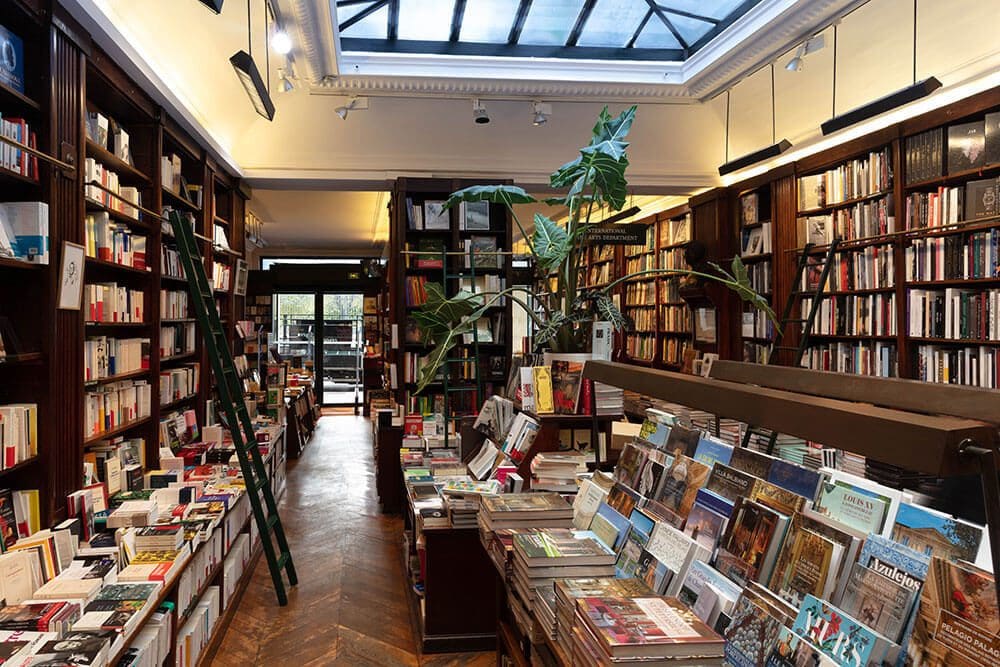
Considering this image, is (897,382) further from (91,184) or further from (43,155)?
(91,184)

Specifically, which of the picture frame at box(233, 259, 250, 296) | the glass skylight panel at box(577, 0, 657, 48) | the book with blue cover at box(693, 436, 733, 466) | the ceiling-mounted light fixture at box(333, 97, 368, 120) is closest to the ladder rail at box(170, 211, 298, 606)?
the ceiling-mounted light fixture at box(333, 97, 368, 120)

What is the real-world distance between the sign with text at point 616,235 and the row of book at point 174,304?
9.02ft

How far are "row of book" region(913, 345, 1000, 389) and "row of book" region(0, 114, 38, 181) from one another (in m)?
4.50

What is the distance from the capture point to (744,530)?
1.47 meters

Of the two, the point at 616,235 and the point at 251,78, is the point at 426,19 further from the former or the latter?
the point at 616,235

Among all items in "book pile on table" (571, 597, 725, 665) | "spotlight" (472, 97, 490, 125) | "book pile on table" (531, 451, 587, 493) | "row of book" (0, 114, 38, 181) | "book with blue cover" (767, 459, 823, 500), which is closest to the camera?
"book pile on table" (571, 597, 725, 665)

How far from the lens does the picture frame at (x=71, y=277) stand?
281cm

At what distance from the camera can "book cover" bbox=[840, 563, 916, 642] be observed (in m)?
1.09

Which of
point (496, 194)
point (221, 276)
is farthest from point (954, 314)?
point (221, 276)

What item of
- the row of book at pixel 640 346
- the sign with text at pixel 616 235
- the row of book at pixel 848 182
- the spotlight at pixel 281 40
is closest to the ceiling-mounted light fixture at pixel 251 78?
the spotlight at pixel 281 40

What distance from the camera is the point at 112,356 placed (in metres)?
3.71

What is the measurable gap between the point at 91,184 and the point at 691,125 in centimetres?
496

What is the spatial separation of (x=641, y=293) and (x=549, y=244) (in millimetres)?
4476

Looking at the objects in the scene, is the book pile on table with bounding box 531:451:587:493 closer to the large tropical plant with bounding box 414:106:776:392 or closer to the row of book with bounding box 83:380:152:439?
the large tropical plant with bounding box 414:106:776:392
